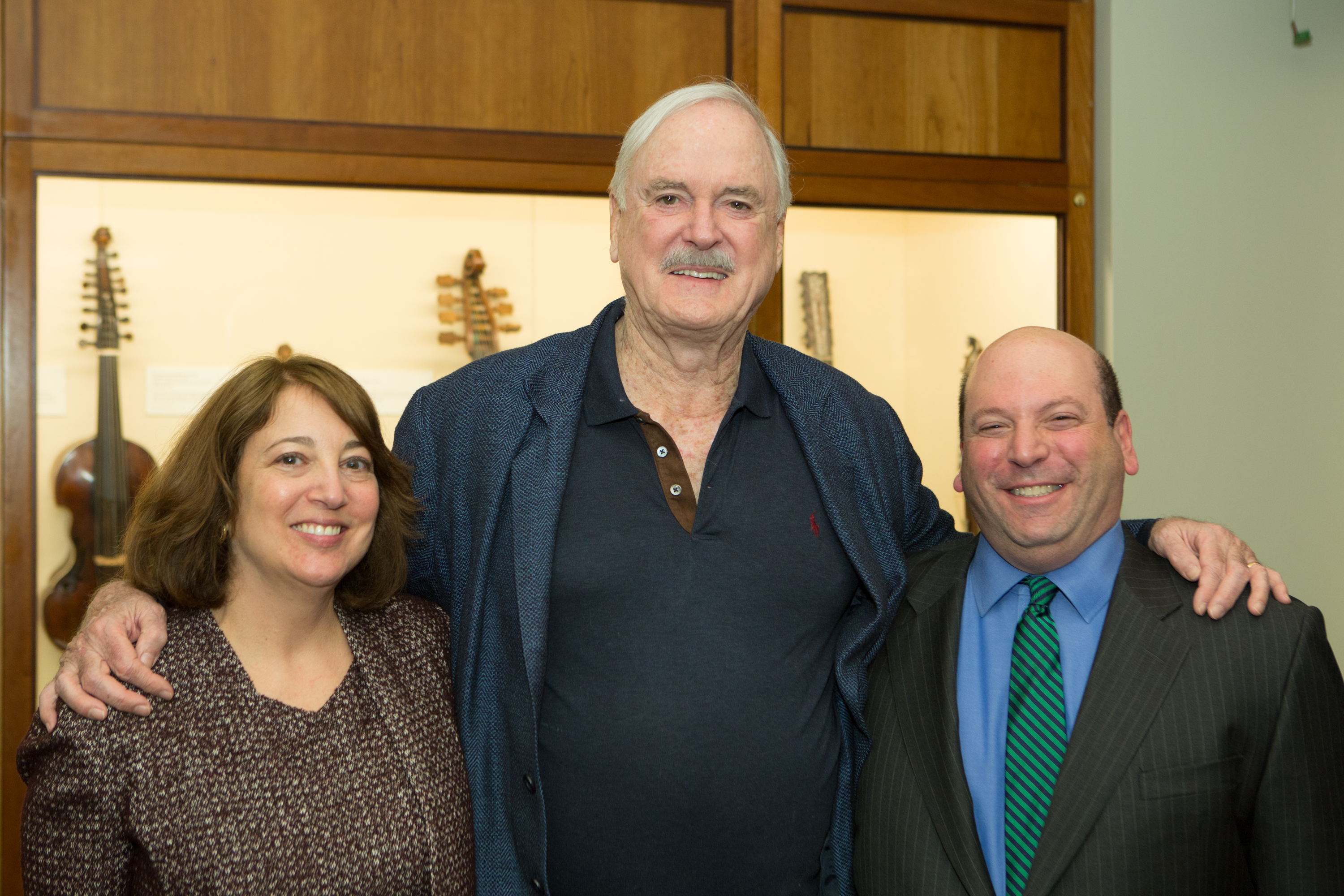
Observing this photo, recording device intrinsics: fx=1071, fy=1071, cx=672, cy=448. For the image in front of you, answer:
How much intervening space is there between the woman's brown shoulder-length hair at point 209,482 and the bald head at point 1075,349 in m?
1.13

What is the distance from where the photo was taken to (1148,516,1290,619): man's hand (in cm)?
167

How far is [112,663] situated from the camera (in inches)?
63.8

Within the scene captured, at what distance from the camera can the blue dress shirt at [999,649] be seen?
1.70 metres

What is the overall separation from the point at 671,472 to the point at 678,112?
0.68 m

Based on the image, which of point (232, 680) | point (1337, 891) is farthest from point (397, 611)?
point (1337, 891)

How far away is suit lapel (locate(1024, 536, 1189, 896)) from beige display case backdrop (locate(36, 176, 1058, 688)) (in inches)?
76.7

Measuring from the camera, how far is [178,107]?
3.16 meters

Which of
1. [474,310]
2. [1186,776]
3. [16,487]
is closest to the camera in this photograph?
[1186,776]

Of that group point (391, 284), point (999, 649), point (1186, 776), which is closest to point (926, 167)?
point (391, 284)

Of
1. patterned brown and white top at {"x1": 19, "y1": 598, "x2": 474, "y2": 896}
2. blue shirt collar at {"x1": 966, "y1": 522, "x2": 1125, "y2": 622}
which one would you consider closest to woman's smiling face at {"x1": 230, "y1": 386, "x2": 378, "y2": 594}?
patterned brown and white top at {"x1": 19, "y1": 598, "x2": 474, "y2": 896}

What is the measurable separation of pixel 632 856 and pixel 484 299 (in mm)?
2139

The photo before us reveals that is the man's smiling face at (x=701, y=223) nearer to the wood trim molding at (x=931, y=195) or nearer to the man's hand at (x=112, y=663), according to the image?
the man's hand at (x=112, y=663)

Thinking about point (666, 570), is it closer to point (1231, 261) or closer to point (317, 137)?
point (317, 137)

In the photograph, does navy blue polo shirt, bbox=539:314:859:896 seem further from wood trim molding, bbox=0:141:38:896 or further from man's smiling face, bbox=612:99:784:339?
wood trim molding, bbox=0:141:38:896
